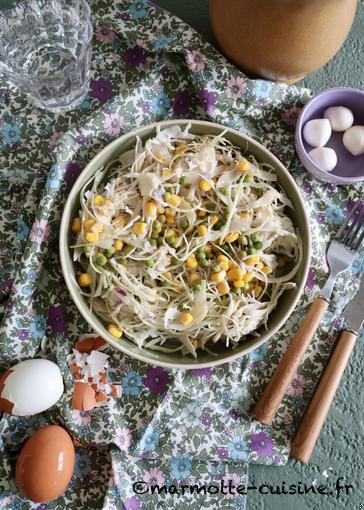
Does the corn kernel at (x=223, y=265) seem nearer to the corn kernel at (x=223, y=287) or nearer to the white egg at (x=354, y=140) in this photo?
the corn kernel at (x=223, y=287)

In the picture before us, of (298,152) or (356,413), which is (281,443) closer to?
(356,413)

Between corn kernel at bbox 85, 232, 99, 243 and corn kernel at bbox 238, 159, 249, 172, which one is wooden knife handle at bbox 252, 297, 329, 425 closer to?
corn kernel at bbox 238, 159, 249, 172

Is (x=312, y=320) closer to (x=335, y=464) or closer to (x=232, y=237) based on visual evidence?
(x=232, y=237)

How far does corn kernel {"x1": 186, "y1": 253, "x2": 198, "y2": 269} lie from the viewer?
1.53 meters

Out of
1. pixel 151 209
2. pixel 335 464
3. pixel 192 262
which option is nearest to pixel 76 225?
pixel 151 209

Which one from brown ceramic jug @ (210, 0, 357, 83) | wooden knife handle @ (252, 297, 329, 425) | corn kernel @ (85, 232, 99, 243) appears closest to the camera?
brown ceramic jug @ (210, 0, 357, 83)

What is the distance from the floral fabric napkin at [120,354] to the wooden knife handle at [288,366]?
44 mm

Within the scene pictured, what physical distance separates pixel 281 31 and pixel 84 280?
0.81 m

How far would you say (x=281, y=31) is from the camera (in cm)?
144

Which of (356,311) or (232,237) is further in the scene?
(356,311)

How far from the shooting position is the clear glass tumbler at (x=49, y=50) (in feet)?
5.58

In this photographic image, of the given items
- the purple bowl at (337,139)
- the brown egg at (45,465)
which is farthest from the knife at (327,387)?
the brown egg at (45,465)

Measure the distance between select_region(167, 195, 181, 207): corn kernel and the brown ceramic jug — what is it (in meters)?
0.44

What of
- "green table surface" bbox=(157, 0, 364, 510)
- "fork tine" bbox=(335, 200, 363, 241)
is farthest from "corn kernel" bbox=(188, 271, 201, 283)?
"green table surface" bbox=(157, 0, 364, 510)
